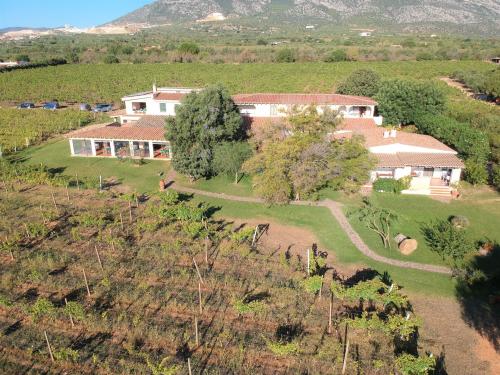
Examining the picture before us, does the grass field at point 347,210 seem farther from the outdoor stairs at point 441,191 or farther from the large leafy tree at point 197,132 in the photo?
the large leafy tree at point 197,132

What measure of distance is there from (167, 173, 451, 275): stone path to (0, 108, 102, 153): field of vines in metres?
21.3

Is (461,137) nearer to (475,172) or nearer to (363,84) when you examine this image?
(475,172)

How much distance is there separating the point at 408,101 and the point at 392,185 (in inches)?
768

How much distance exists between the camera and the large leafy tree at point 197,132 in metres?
33.8

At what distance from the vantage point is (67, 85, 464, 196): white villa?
108 feet

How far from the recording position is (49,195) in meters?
32.0

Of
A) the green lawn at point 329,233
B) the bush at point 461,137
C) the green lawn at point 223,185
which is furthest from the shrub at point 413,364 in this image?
the bush at point 461,137

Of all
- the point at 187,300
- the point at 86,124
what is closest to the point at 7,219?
the point at 187,300

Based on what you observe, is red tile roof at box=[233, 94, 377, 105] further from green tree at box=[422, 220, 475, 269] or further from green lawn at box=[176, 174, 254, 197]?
green tree at box=[422, 220, 475, 269]

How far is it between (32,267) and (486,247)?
86.8 feet

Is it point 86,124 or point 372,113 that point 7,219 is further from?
point 372,113

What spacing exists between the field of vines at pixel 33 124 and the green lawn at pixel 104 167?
10.0 feet

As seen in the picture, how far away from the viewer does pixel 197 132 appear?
34000 millimetres

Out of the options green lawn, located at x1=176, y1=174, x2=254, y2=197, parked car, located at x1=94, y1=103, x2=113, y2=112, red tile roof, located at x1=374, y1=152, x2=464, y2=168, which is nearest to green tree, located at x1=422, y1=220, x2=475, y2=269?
red tile roof, located at x1=374, y1=152, x2=464, y2=168
